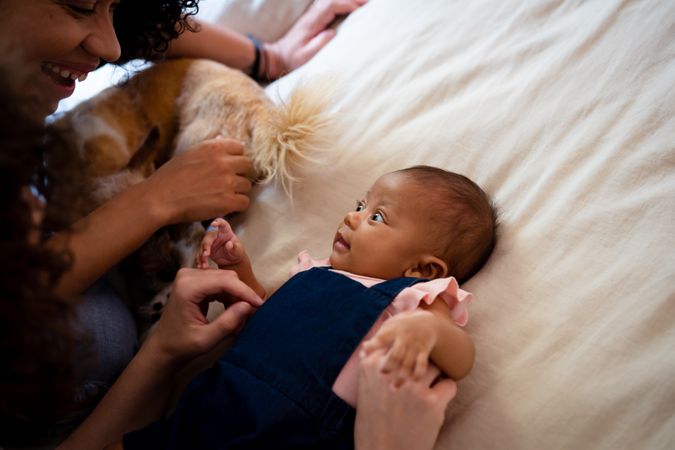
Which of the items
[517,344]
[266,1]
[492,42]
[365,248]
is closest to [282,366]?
[365,248]

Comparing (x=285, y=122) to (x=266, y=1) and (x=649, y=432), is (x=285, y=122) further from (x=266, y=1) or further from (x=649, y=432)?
(x=649, y=432)

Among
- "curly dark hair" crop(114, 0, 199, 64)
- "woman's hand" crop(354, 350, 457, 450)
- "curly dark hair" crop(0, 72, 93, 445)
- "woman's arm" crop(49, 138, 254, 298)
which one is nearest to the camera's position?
"curly dark hair" crop(0, 72, 93, 445)

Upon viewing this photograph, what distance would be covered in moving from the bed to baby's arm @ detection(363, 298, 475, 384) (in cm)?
9

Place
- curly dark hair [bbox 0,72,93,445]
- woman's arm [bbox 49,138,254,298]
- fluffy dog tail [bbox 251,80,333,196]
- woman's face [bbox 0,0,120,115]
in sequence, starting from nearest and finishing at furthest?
curly dark hair [bbox 0,72,93,445], woman's face [bbox 0,0,120,115], woman's arm [bbox 49,138,254,298], fluffy dog tail [bbox 251,80,333,196]

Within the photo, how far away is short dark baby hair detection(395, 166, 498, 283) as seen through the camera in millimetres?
864

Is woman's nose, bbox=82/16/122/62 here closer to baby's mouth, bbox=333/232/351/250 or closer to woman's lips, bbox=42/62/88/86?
woman's lips, bbox=42/62/88/86

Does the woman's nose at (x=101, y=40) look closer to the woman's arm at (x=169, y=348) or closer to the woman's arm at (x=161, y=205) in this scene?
the woman's arm at (x=161, y=205)

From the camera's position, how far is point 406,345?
24.8 inches

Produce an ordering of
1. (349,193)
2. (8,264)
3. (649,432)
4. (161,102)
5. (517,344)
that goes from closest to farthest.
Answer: (8,264) < (649,432) < (517,344) < (349,193) < (161,102)

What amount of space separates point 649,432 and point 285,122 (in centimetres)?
77

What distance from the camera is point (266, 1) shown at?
1564mm

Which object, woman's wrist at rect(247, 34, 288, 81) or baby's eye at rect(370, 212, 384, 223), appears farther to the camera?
woman's wrist at rect(247, 34, 288, 81)

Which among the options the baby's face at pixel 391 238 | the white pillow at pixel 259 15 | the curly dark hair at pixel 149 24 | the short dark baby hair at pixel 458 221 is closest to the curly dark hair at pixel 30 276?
the baby's face at pixel 391 238

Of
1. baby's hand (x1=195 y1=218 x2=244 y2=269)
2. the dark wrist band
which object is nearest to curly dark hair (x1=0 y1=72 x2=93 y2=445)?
baby's hand (x1=195 y1=218 x2=244 y2=269)
